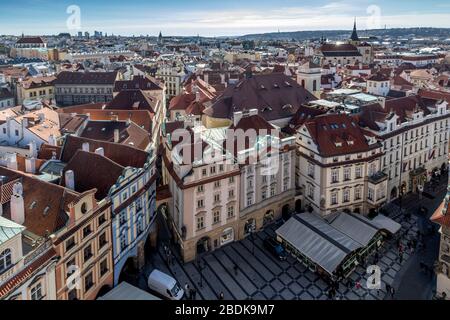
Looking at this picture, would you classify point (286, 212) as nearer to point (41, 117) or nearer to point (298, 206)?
point (298, 206)

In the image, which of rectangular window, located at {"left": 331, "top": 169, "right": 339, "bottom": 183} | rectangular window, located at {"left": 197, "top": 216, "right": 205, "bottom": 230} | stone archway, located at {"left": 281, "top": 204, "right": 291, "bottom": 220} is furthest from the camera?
stone archway, located at {"left": 281, "top": 204, "right": 291, "bottom": 220}

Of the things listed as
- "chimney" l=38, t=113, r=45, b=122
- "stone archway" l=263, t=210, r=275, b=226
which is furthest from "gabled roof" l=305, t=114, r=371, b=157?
"chimney" l=38, t=113, r=45, b=122

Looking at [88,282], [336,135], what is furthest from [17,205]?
[336,135]

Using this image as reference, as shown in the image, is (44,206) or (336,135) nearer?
(44,206)

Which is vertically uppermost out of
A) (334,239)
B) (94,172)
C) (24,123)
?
(24,123)

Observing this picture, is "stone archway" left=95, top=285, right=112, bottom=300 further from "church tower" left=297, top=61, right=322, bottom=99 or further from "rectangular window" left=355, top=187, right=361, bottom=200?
"church tower" left=297, top=61, right=322, bottom=99

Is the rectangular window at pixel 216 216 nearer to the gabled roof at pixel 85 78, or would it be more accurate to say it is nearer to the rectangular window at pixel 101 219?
the rectangular window at pixel 101 219

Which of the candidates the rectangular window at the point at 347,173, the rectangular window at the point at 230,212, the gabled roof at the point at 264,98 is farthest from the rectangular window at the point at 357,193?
the gabled roof at the point at 264,98
